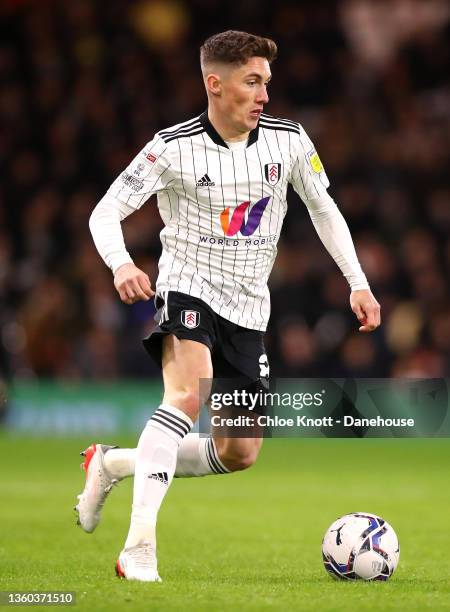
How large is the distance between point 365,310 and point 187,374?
0.91m

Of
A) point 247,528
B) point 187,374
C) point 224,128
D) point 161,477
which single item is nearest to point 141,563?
point 161,477

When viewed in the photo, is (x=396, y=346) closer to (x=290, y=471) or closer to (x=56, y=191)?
(x=290, y=471)

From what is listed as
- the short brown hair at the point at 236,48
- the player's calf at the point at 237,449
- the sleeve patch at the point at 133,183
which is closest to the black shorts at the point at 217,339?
the player's calf at the point at 237,449

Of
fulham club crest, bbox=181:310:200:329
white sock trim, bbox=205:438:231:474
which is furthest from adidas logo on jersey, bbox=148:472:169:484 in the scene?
white sock trim, bbox=205:438:231:474

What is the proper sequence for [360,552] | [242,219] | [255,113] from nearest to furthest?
[360,552], [255,113], [242,219]

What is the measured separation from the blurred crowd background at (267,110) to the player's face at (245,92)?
7630mm

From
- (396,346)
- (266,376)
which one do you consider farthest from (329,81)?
(266,376)

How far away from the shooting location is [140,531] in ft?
17.4

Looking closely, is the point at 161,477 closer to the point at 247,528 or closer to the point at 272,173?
the point at 272,173

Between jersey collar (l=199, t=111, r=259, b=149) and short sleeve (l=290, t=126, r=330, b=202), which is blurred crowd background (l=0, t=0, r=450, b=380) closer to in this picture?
short sleeve (l=290, t=126, r=330, b=202)

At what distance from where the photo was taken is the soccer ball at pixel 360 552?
18.2 ft

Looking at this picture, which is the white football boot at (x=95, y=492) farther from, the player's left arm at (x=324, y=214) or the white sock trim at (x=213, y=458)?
the player's left arm at (x=324, y=214)

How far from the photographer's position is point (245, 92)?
5.85 metres
